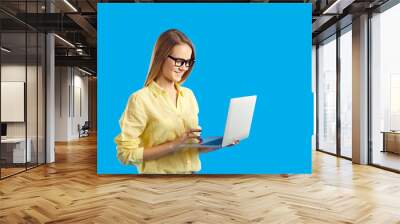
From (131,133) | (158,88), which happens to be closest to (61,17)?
(158,88)

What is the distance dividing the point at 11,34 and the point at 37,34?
48.3 inches

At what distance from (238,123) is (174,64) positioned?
1.45 meters

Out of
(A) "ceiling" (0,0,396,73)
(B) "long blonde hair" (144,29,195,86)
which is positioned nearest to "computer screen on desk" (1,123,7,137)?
(A) "ceiling" (0,0,396,73)

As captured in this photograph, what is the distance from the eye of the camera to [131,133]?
21.8 ft

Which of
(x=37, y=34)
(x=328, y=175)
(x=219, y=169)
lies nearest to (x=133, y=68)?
(x=219, y=169)

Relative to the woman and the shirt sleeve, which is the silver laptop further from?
the shirt sleeve

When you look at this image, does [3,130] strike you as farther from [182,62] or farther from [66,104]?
[66,104]

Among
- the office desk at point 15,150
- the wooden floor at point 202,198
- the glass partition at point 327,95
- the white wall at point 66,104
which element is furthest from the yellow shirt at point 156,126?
the white wall at point 66,104

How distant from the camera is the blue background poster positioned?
6.78 meters

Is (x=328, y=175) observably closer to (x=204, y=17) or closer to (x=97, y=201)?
(x=204, y=17)

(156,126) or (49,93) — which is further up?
(49,93)

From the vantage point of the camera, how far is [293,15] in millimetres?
6840

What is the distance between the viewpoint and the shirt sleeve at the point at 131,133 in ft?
21.5

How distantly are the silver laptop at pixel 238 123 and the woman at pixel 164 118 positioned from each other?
0.66 ft
